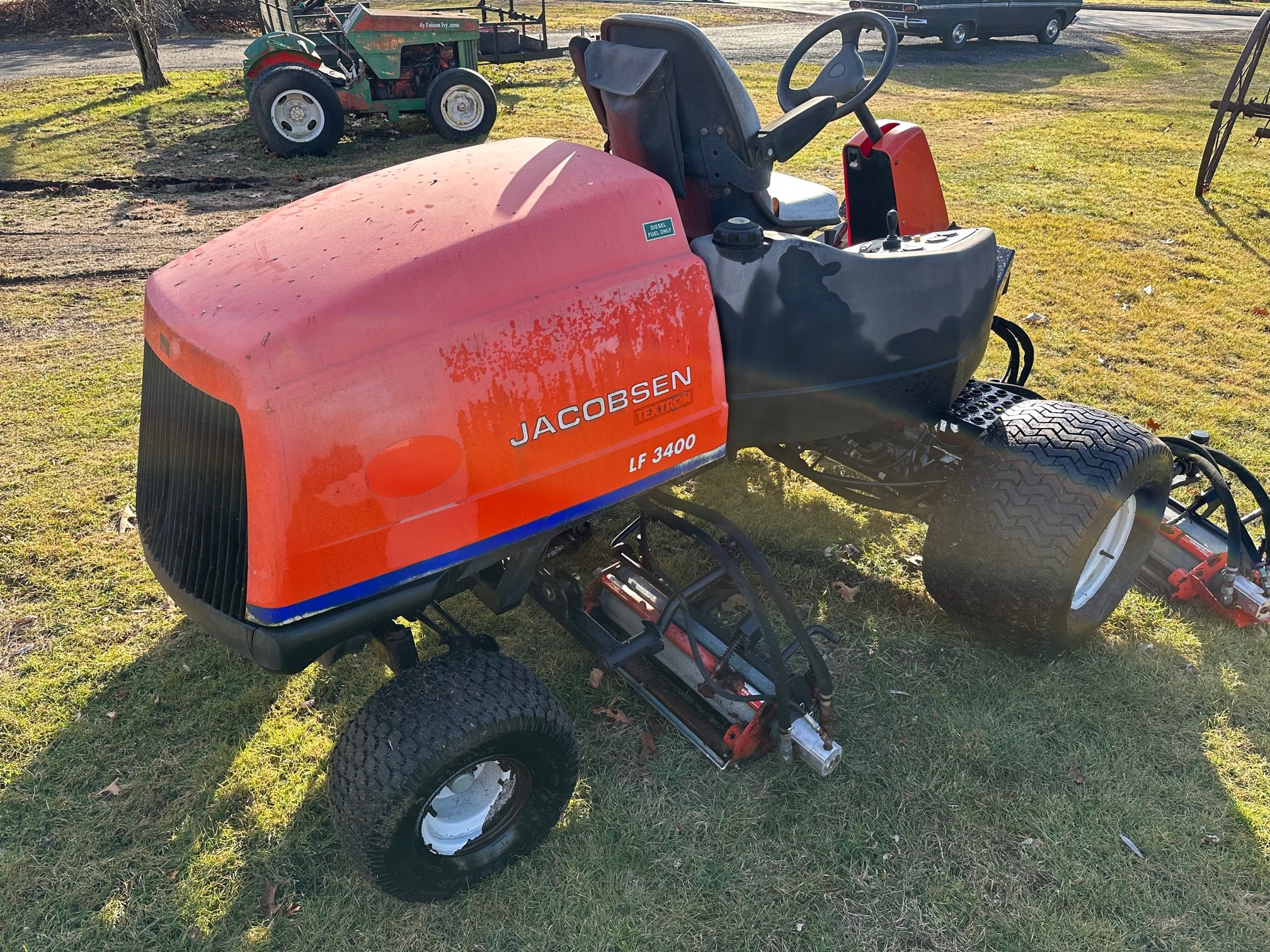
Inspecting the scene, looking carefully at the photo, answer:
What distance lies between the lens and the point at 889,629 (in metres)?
3.61

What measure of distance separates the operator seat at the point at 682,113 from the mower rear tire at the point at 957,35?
17.4 meters

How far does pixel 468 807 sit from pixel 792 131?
7.57ft

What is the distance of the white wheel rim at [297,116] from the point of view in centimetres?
945

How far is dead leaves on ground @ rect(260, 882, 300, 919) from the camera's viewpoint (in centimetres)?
261

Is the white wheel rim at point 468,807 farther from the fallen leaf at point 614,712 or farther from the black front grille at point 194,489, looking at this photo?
the black front grille at point 194,489

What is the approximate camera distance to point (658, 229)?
97.4 inches

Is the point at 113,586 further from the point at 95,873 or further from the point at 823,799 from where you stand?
the point at 823,799

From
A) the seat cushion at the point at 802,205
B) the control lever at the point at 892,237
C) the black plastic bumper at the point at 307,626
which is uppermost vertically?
the control lever at the point at 892,237

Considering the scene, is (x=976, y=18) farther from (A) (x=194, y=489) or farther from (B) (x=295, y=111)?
(A) (x=194, y=489)

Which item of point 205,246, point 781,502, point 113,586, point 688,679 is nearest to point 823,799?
point 688,679

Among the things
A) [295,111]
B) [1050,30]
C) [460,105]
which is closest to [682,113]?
[295,111]

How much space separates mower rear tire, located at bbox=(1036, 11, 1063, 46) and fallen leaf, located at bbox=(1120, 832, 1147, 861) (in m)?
19.7

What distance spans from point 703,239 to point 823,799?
→ 1.82 metres

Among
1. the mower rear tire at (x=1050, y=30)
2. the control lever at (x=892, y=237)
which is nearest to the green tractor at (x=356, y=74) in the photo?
the control lever at (x=892, y=237)
